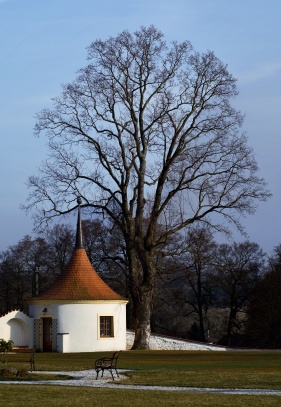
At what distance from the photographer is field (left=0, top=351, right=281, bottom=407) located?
17.3 meters

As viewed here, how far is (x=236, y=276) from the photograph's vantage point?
59750mm

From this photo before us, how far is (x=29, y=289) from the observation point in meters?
64.7

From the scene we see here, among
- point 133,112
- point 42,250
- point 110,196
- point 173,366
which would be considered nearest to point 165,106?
point 133,112

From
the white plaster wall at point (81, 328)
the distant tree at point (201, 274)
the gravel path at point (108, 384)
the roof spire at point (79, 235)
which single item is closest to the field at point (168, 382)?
the gravel path at point (108, 384)

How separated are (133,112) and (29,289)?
2520 cm

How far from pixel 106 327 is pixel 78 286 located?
2.50 metres

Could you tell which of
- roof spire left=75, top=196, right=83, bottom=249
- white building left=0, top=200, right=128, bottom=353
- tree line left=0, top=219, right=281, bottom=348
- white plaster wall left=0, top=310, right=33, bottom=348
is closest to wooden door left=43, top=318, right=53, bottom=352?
white building left=0, top=200, right=128, bottom=353

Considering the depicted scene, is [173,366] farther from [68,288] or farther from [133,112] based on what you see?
[133,112]

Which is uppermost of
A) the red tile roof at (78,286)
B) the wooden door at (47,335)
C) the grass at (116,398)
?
the red tile roof at (78,286)

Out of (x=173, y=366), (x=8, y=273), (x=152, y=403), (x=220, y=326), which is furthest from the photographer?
(x=220, y=326)

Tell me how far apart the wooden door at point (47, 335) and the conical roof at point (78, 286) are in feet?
4.03

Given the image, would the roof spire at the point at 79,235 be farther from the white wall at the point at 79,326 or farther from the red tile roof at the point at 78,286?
the white wall at the point at 79,326

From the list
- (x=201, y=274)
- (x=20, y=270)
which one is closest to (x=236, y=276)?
(x=201, y=274)

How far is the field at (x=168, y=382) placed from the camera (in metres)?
17.3
